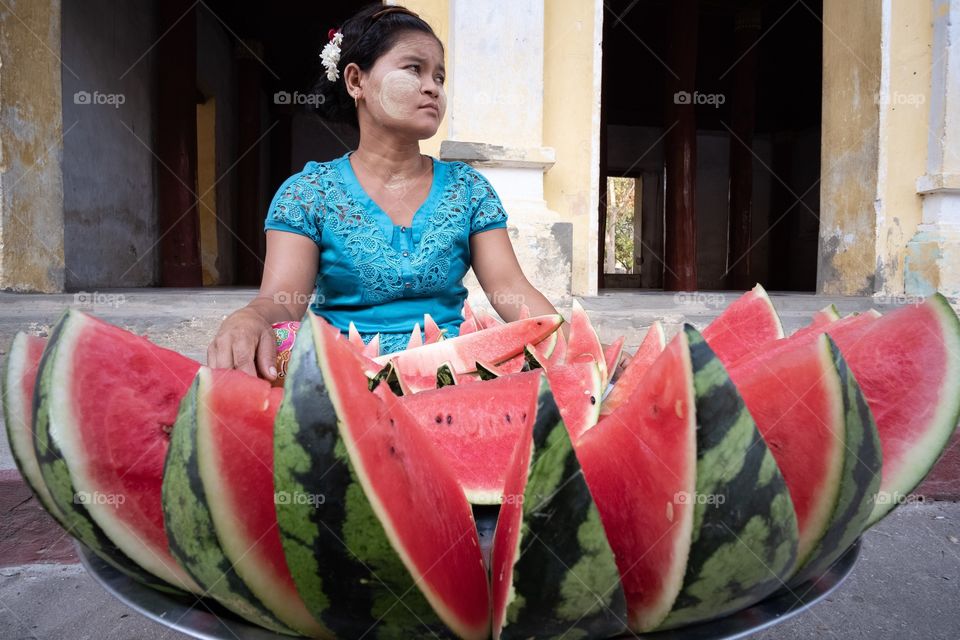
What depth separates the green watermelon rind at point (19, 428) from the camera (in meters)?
0.57

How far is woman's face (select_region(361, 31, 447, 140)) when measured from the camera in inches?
73.5

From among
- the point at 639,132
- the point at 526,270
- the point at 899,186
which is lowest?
the point at 526,270

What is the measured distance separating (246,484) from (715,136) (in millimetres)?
16263

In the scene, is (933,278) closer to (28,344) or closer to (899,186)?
(899,186)

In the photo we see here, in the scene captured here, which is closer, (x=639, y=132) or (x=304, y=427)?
(x=304, y=427)

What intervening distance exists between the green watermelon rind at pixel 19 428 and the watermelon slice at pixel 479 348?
53 centimetres

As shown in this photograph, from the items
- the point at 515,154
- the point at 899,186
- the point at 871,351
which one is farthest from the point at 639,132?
the point at 871,351

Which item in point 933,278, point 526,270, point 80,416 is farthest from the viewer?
point 933,278

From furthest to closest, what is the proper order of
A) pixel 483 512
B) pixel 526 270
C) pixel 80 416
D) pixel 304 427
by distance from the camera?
pixel 526 270 < pixel 483 512 < pixel 80 416 < pixel 304 427

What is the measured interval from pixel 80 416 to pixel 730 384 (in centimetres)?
51

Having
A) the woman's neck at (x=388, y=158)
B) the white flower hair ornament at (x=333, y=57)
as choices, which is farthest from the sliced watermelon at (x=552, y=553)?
the white flower hair ornament at (x=333, y=57)

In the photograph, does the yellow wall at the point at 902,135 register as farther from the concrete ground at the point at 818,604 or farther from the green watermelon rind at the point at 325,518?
the green watermelon rind at the point at 325,518

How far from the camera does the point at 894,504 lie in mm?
577

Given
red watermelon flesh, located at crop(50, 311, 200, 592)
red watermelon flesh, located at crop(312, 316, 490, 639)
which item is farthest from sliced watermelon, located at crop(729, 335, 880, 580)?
red watermelon flesh, located at crop(50, 311, 200, 592)
